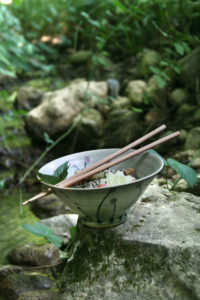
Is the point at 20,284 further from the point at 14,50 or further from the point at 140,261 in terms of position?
the point at 14,50

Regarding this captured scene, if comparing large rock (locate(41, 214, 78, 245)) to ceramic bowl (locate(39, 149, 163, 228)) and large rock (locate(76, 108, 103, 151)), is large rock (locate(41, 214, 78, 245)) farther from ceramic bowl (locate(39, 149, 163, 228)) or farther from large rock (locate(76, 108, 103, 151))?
large rock (locate(76, 108, 103, 151))

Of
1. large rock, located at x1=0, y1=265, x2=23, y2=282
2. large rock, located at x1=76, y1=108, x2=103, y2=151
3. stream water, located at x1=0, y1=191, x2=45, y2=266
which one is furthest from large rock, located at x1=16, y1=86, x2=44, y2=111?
large rock, located at x1=0, y1=265, x2=23, y2=282

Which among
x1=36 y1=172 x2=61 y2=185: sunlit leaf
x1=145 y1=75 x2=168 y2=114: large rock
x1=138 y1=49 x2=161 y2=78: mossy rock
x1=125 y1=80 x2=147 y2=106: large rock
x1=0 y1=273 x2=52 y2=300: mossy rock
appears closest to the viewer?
x1=36 y1=172 x2=61 y2=185: sunlit leaf

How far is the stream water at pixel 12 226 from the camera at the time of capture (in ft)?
8.71

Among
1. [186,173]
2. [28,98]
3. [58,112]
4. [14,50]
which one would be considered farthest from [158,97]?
[14,50]

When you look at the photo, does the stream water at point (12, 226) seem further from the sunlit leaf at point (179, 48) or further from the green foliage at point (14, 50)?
the green foliage at point (14, 50)

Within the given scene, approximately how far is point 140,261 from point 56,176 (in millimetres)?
483

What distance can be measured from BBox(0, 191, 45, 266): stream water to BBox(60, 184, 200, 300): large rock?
115 cm

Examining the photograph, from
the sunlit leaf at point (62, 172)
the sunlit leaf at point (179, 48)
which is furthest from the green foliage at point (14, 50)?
the sunlit leaf at point (62, 172)

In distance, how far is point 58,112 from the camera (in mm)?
4250

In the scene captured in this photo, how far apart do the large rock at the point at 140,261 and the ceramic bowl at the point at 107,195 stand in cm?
9

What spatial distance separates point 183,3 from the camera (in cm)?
398

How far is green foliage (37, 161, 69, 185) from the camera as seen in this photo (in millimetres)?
1246

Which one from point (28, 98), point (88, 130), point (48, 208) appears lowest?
point (48, 208)
